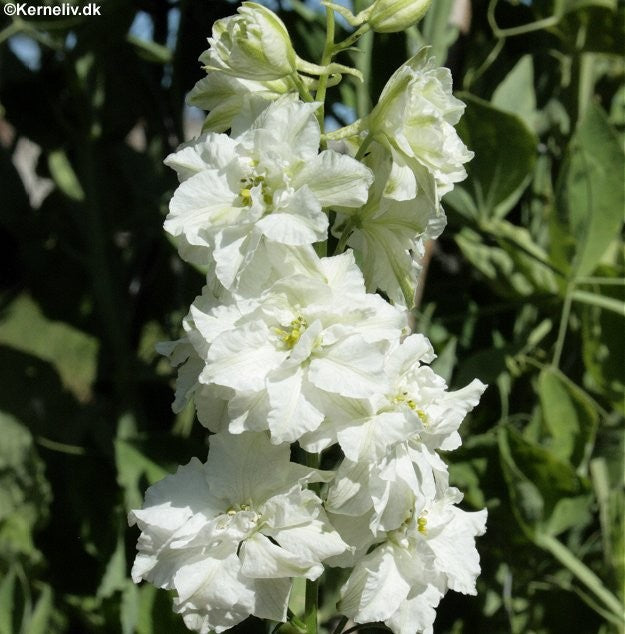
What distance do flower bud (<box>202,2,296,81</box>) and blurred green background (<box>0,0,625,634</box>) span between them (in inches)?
14.0

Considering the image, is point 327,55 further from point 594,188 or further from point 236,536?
point 594,188

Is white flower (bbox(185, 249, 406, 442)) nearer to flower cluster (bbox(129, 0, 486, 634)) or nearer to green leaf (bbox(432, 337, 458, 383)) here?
flower cluster (bbox(129, 0, 486, 634))

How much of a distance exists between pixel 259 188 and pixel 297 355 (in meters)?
0.10

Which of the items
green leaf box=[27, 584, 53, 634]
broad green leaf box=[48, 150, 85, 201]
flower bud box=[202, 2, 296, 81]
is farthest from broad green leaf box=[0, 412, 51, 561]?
flower bud box=[202, 2, 296, 81]

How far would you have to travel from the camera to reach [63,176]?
1116 millimetres

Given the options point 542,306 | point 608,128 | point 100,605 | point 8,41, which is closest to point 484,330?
point 542,306

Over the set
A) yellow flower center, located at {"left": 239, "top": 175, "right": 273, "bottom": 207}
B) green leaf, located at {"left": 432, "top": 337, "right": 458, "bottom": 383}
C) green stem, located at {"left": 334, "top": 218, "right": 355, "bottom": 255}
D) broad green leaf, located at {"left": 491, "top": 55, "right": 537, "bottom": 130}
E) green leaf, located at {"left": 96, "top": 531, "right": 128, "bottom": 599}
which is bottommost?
green leaf, located at {"left": 96, "top": 531, "right": 128, "bottom": 599}

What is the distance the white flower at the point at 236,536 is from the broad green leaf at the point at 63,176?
2.06ft

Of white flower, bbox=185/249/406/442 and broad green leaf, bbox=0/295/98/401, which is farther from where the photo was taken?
broad green leaf, bbox=0/295/98/401

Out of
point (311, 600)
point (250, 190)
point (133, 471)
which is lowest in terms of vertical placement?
point (133, 471)

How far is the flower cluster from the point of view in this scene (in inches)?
20.5

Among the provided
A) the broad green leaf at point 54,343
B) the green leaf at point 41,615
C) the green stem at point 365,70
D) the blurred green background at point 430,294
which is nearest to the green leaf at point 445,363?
the blurred green background at point 430,294

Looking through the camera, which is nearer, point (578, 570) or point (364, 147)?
point (364, 147)

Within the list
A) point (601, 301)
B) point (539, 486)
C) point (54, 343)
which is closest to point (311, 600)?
point (539, 486)
